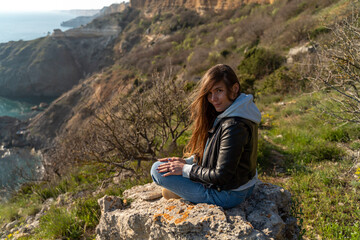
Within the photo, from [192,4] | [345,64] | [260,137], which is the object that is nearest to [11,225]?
[260,137]

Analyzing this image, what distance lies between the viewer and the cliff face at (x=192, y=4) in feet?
110

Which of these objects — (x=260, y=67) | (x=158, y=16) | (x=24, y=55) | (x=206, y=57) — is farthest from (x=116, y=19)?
(x=260, y=67)

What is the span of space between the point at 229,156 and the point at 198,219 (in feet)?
1.83

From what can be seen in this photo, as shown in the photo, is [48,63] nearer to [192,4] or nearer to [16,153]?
[16,153]

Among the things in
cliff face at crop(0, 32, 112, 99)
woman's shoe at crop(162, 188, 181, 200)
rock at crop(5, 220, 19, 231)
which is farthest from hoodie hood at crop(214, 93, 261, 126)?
cliff face at crop(0, 32, 112, 99)

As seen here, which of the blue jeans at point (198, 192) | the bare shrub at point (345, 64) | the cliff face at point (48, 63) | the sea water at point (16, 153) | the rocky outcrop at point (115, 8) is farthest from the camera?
the rocky outcrop at point (115, 8)

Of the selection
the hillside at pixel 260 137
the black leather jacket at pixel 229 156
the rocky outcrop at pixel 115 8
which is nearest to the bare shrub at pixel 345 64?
Answer: the hillside at pixel 260 137

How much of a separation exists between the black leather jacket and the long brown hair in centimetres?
31

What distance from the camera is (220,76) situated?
6.36 feet

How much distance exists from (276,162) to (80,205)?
365 centimetres

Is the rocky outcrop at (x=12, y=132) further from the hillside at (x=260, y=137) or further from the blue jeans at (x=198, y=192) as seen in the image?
the blue jeans at (x=198, y=192)

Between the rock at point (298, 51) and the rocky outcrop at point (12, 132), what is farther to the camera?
the rocky outcrop at point (12, 132)

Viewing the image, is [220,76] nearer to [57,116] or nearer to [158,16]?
[57,116]

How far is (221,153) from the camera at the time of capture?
173cm
